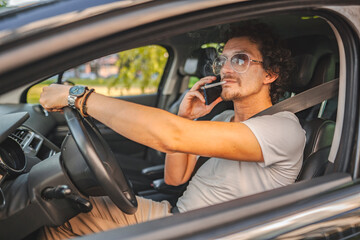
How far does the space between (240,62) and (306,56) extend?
0.59 m

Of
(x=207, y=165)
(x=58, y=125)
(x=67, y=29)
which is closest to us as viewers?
(x=67, y=29)

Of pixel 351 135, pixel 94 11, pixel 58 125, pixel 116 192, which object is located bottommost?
pixel 58 125

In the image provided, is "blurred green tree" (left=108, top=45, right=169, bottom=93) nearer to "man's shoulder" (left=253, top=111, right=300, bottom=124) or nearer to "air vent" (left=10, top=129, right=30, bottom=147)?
"air vent" (left=10, top=129, right=30, bottom=147)

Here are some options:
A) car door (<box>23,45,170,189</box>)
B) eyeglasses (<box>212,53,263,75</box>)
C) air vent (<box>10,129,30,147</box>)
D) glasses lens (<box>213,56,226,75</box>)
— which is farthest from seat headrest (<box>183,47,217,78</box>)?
air vent (<box>10,129,30,147</box>)

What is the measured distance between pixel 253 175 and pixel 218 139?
0.34m

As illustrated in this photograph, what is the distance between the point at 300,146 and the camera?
1.58 metres

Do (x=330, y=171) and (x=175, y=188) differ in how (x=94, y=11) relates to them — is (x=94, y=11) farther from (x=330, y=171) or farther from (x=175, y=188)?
(x=175, y=188)

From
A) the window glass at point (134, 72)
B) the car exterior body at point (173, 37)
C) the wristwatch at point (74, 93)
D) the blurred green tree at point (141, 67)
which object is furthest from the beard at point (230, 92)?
the blurred green tree at point (141, 67)

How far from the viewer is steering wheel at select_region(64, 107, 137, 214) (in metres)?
1.32

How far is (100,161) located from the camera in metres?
1.32

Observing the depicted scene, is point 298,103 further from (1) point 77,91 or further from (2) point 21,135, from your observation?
(2) point 21,135

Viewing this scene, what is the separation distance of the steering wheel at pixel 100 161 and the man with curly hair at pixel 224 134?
90mm

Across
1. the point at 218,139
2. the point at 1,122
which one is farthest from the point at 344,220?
the point at 1,122

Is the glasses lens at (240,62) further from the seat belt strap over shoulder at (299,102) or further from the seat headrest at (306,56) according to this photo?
the seat headrest at (306,56)
